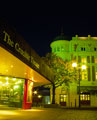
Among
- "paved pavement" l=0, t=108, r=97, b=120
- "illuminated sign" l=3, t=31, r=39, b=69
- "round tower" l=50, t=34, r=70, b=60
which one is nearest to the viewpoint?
"illuminated sign" l=3, t=31, r=39, b=69

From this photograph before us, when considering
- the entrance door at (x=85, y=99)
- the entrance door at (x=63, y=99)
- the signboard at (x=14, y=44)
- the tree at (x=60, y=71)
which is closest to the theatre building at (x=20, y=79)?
the signboard at (x=14, y=44)

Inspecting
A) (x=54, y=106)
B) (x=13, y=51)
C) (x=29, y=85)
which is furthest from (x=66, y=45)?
(x=13, y=51)

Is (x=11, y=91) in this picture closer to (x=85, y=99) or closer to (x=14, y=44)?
(x=14, y=44)

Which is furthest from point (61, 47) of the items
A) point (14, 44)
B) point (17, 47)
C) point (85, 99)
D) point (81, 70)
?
point (14, 44)

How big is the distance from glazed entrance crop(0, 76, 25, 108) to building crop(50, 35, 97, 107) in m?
20.7

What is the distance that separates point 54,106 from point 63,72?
6836mm

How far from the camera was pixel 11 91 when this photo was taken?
64.9 ft

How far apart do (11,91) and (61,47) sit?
2638 cm

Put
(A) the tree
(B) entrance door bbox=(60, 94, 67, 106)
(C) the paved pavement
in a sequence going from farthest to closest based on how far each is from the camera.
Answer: (B) entrance door bbox=(60, 94, 67, 106) → (A) the tree → (C) the paved pavement

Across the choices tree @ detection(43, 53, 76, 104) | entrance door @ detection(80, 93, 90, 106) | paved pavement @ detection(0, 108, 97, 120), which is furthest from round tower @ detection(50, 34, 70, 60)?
paved pavement @ detection(0, 108, 97, 120)

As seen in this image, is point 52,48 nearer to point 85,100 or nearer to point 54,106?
point 85,100

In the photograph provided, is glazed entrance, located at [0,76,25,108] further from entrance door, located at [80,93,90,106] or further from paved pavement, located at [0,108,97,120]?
entrance door, located at [80,93,90,106]

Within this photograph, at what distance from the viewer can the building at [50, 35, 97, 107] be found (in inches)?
1593

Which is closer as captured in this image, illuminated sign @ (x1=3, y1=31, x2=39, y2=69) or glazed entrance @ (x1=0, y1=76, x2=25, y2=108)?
illuminated sign @ (x1=3, y1=31, x2=39, y2=69)
